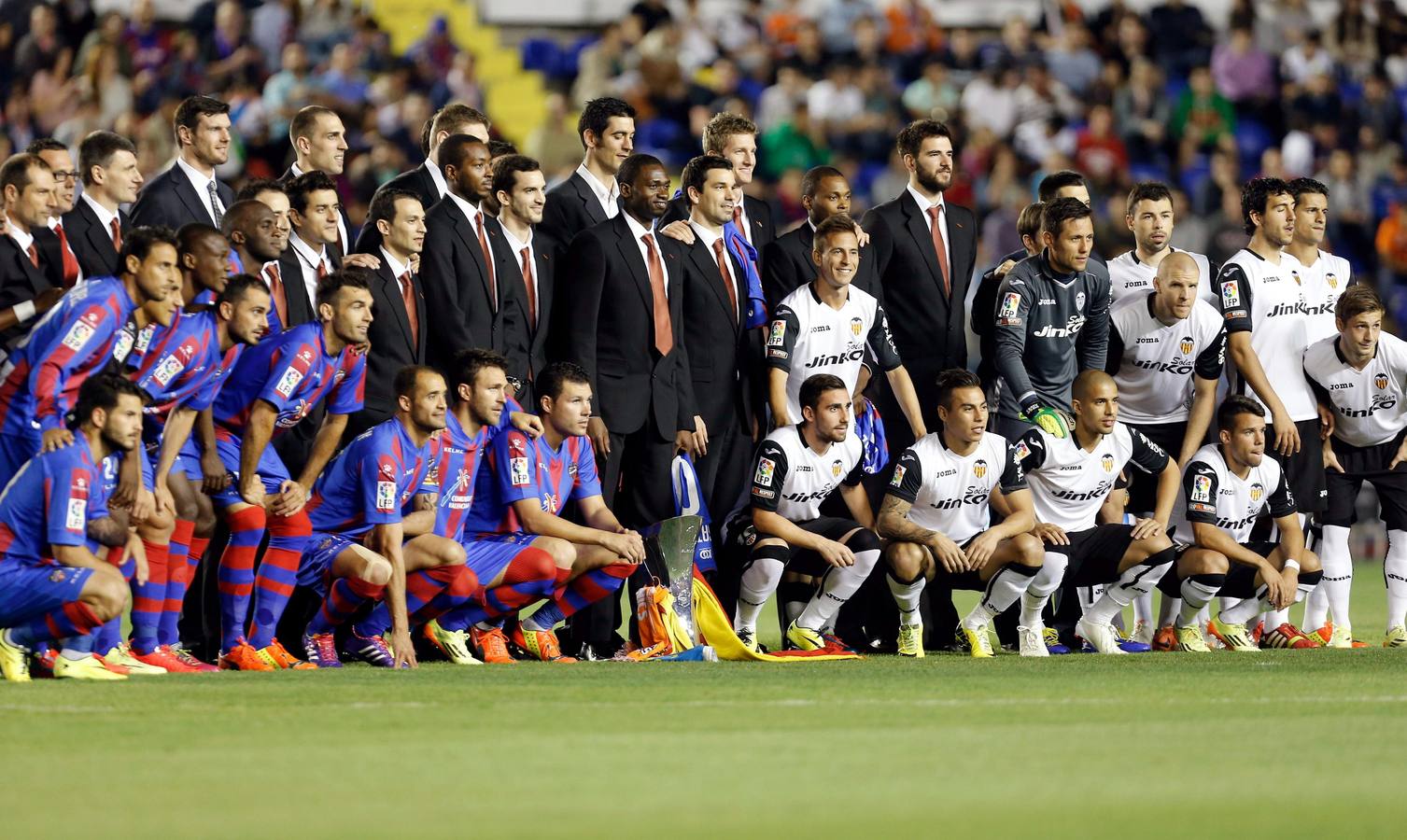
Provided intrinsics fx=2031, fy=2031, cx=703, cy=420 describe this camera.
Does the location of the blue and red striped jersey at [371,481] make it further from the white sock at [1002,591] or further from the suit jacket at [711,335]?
the white sock at [1002,591]

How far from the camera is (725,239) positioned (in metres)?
10.6

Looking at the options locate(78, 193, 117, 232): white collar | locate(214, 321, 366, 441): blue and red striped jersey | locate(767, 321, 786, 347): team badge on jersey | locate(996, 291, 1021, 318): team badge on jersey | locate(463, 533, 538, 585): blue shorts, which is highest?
locate(78, 193, 117, 232): white collar

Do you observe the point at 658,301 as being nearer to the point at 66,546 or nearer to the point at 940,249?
the point at 940,249

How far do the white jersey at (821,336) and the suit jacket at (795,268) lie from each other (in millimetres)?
243

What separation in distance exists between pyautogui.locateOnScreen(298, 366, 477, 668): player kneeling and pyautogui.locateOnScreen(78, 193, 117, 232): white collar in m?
1.56

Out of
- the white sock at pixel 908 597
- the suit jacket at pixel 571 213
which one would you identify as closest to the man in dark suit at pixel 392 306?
the suit jacket at pixel 571 213

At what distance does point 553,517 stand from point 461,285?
4.02 feet

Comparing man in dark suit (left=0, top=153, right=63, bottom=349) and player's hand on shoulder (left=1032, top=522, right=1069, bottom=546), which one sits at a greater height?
man in dark suit (left=0, top=153, right=63, bottom=349)

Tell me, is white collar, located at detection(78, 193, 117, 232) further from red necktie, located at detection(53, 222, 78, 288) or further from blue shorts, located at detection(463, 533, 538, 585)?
blue shorts, located at detection(463, 533, 538, 585)

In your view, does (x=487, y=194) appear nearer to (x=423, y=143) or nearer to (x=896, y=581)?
(x=423, y=143)

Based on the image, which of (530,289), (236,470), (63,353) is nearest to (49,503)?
(63,353)

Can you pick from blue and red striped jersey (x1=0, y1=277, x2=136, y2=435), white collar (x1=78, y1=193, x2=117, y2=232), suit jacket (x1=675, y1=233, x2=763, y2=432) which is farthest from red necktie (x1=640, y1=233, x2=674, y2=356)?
blue and red striped jersey (x1=0, y1=277, x2=136, y2=435)

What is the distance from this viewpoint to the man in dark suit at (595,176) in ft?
34.6

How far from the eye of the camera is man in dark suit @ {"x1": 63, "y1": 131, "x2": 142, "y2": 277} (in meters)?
9.39
